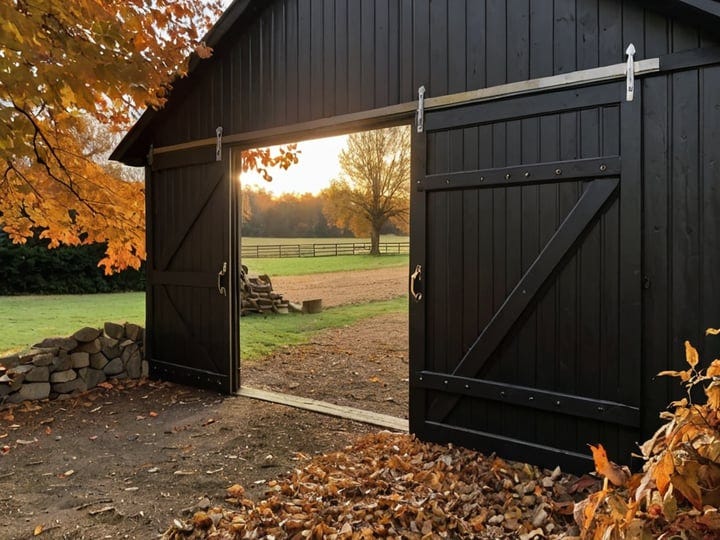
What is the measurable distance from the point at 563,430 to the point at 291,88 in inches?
141

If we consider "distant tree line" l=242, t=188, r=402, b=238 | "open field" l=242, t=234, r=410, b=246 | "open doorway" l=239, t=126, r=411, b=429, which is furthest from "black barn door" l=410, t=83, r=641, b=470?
"distant tree line" l=242, t=188, r=402, b=238

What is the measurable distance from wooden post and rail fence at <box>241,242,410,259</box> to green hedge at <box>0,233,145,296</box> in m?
5.50

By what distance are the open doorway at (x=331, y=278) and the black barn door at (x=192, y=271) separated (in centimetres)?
58

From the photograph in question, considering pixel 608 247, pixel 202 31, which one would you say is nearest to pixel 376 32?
pixel 608 247

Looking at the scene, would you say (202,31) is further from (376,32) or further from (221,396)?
(221,396)

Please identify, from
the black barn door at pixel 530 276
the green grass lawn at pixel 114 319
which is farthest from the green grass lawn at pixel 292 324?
the black barn door at pixel 530 276

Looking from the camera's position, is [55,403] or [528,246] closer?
[528,246]

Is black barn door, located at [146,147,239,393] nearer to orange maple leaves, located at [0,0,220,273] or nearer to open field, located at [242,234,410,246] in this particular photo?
orange maple leaves, located at [0,0,220,273]

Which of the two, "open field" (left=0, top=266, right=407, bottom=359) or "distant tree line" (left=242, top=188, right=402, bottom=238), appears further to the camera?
"distant tree line" (left=242, top=188, right=402, bottom=238)

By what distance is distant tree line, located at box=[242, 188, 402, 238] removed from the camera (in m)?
18.1

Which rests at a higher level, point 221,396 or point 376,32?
point 376,32

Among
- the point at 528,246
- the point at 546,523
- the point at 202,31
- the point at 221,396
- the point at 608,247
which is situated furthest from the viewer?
the point at 202,31

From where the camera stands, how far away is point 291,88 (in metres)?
4.64

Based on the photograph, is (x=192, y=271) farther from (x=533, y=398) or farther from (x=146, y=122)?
(x=533, y=398)
